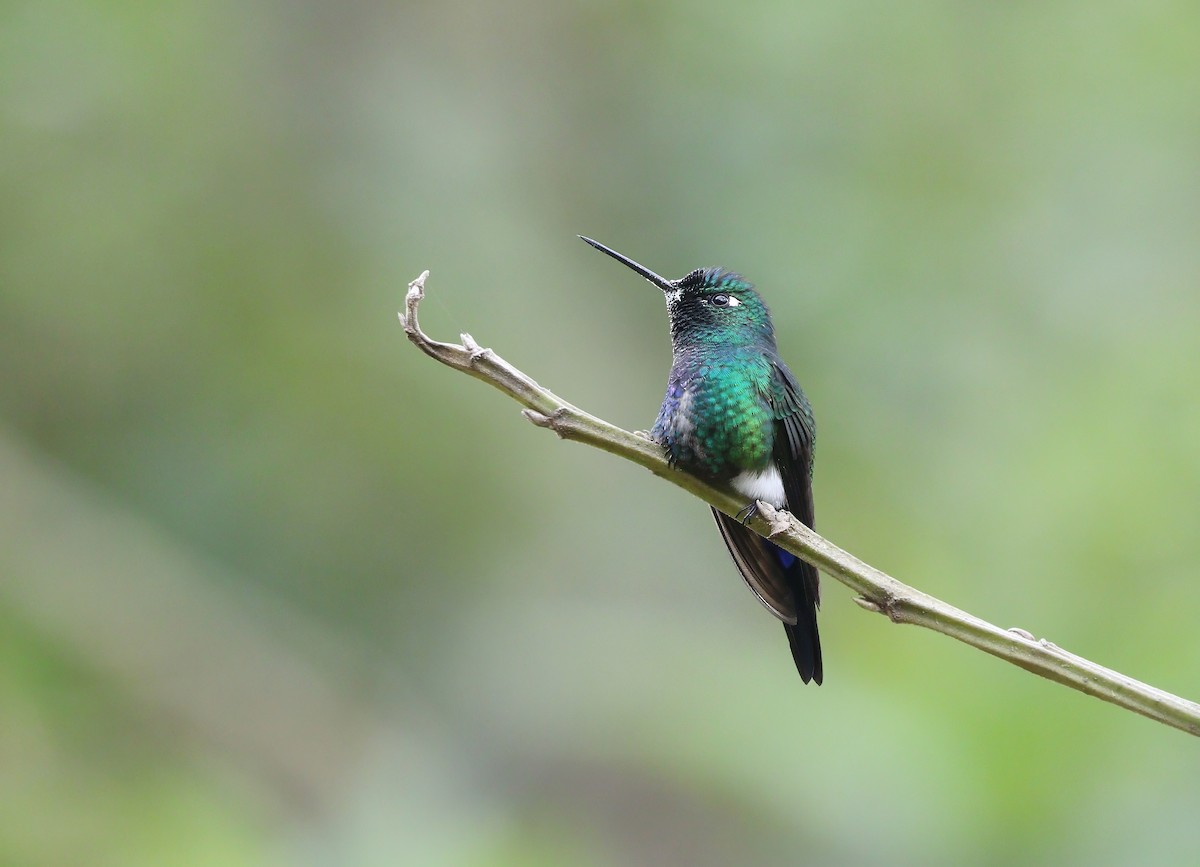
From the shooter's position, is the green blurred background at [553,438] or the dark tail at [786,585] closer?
the dark tail at [786,585]

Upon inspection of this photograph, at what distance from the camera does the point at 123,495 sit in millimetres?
7070

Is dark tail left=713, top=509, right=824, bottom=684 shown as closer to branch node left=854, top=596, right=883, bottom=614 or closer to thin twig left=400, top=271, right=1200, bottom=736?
thin twig left=400, top=271, right=1200, bottom=736

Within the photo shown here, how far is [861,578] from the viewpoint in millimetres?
1984

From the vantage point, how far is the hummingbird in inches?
109

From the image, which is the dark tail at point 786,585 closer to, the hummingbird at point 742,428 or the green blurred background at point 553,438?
the hummingbird at point 742,428

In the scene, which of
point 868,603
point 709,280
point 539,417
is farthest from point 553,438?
point 868,603

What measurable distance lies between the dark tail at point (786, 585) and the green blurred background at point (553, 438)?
2.67m

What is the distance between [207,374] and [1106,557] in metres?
4.96

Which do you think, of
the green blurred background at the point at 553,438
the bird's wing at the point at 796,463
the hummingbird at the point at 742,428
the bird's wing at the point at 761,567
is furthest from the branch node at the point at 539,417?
the green blurred background at the point at 553,438

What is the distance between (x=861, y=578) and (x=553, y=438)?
6.47 metres

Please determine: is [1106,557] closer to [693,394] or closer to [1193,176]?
[1193,176]

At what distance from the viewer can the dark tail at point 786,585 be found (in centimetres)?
270

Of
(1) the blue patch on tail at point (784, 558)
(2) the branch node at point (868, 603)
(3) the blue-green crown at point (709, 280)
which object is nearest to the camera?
(2) the branch node at point (868, 603)

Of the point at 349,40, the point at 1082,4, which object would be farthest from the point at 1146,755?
the point at 349,40
